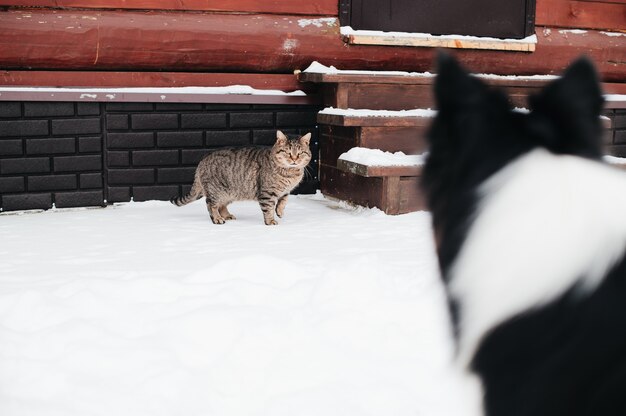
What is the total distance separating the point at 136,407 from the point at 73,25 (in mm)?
4305

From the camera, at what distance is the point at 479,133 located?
1.26 metres

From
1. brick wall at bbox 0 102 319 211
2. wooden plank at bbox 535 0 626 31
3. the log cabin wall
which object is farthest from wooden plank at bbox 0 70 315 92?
wooden plank at bbox 535 0 626 31

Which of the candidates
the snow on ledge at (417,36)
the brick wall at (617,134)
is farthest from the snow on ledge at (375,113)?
the brick wall at (617,134)

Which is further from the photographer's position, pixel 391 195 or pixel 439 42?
pixel 439 42

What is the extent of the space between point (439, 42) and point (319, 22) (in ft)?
3.96

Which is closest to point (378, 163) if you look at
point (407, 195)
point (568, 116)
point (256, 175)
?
point (407, 195)

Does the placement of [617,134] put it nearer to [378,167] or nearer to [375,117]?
[375,117]

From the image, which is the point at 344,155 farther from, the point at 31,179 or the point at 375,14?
the point at 31,179

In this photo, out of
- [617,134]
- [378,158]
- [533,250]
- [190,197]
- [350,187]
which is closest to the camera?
[533,250]

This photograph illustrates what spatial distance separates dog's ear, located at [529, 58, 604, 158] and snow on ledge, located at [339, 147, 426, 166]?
4.38m

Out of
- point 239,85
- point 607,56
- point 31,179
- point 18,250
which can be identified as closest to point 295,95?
point 239,85

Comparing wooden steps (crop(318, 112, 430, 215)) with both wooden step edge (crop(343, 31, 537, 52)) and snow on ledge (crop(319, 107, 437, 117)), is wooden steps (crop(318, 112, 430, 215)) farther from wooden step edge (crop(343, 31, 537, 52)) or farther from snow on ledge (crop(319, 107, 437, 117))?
wooden step edge (crop(343, 31, 537, 52))

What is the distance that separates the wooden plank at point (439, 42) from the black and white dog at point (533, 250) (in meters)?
5.48

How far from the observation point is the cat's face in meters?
5.77
